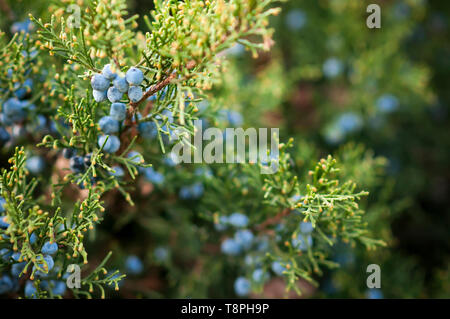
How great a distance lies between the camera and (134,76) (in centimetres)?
113

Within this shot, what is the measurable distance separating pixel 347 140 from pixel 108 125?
6.78 ft

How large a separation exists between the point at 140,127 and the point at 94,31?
38cm

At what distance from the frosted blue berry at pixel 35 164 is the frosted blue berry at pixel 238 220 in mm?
953

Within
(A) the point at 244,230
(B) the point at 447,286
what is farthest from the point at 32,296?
(B) the point at 447,286

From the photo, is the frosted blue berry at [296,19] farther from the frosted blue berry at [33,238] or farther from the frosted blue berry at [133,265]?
the frosted blue berry at [33,238]

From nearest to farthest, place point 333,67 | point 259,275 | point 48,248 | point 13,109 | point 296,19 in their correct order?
point 48,248 < point 13,109 < point 259,275 < point 333,67 < point 296,19

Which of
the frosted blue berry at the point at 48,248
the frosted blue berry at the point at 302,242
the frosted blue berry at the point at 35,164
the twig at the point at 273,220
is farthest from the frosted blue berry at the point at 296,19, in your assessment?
the frosted blue berry at the point at 48,248

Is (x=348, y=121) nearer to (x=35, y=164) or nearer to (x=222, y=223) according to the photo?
(x=222, y=223)

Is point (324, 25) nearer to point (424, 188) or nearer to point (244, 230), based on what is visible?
point (424, 188)

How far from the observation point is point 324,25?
2.96 metres

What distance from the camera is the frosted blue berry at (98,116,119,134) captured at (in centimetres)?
129

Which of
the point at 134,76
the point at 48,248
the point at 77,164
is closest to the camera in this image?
the point at 134,76

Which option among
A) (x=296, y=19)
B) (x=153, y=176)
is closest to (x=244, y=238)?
(x=153, y=176)

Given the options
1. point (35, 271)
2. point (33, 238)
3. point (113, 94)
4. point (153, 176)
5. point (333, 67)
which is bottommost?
point (35, 271)
